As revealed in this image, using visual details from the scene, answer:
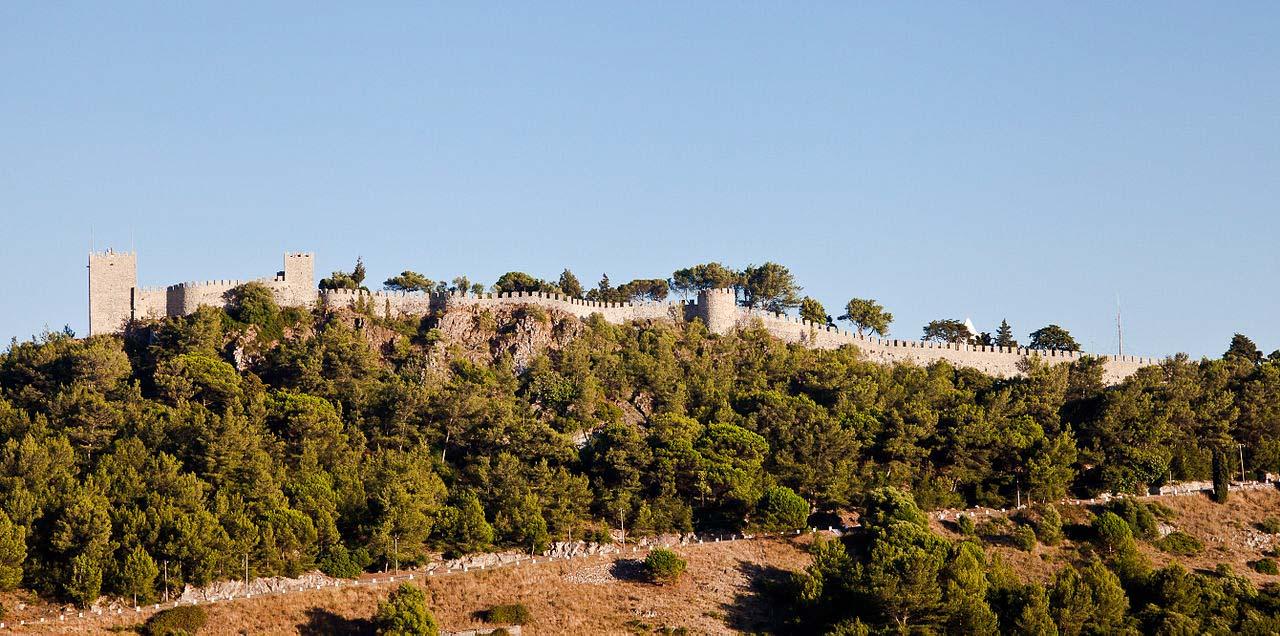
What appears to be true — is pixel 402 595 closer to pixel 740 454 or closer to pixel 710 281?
pixel 740 454

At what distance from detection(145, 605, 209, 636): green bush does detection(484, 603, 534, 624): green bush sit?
37.9 feet

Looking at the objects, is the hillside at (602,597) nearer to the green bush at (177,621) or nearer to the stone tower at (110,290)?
the green bush at (177,621)

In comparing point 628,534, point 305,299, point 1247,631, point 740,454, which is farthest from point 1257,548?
point 305,299

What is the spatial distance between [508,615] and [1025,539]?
2969 centimetres

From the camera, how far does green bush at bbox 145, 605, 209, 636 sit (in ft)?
227

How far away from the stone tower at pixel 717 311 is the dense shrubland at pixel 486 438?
5.82ft

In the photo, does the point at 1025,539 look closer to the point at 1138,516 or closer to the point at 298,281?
the point at 1138,516

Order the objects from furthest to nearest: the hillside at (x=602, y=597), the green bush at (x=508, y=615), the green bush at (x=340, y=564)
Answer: the green bush at (x=340, y=564) < the green bush at (x=508, y=615) < the hillside at (x=602, y=597)

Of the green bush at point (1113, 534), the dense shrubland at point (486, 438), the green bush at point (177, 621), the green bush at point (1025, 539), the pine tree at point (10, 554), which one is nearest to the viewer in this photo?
the green bush at point (177, 621)

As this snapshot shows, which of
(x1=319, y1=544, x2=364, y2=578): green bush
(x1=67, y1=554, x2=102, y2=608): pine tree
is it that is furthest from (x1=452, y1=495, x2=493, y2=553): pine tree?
(x1=67, y1=554, x2=102, y2=608): pine tree

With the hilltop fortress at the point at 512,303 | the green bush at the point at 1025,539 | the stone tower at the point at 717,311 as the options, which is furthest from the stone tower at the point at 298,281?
the green bush at the point at 1025,539

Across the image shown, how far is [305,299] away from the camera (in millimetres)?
111750

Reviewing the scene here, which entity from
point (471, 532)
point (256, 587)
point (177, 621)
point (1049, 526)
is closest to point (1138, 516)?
point (1049, 526)

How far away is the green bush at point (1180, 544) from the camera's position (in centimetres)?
9231
